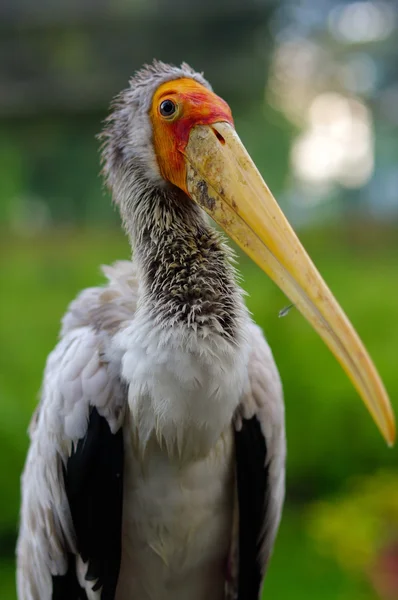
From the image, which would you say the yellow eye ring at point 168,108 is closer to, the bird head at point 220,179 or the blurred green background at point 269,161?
the bird head at point 220,179

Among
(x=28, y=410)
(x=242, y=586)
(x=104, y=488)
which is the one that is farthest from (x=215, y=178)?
(x=28, y=410)

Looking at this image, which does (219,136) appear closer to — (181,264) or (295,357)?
(181,264)

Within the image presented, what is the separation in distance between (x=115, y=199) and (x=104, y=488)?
516 millimetres

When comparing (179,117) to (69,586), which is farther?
(69,586)

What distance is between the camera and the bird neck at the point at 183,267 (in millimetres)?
1115

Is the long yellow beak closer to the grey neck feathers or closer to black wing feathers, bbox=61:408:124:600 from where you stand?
the grey neck feathers

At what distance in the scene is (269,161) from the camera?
3.52m

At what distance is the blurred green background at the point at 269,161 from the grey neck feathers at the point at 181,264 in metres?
1.87

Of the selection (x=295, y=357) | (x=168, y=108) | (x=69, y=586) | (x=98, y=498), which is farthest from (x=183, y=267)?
(x=295, y=357)

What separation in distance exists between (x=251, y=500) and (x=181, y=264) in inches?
20.0

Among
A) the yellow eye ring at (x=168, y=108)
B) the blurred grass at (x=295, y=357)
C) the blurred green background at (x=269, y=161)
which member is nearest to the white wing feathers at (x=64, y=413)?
the yellow eye ring at (x=168, y=108)

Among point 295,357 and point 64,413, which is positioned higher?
point 295,357

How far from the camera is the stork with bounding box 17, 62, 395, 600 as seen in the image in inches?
43.4

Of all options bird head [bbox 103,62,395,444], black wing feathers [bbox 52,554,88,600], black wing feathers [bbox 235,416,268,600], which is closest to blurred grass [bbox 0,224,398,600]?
black wing feathers [bbox 235,416,268,600]
